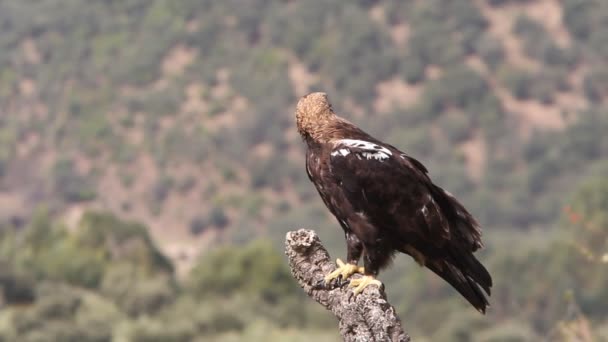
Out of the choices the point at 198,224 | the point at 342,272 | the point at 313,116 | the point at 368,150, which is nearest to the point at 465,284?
the point at 342,272

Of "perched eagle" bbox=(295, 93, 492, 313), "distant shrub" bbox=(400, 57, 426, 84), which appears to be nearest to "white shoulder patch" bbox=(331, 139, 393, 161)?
"perched eagle" bbox=(295, 93, 492, 313)

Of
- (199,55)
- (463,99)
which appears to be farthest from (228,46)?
(463,99)

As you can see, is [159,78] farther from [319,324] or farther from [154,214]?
[319,324]

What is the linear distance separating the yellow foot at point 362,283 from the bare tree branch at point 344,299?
6cm

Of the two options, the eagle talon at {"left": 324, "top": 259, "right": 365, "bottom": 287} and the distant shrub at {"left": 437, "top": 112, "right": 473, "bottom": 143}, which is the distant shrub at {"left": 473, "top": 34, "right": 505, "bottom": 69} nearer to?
the distant shrub at {"left": 437, "top": 112, "right": 473, "bottom": 143}

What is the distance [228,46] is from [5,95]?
1720 centimetres

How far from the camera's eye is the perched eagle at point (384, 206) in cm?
812

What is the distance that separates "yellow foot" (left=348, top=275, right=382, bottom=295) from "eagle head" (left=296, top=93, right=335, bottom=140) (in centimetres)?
90

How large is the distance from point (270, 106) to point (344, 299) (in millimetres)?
93457

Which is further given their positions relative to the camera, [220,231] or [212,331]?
[220,231]

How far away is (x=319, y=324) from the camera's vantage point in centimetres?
4938

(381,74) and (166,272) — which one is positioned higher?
(381,74)

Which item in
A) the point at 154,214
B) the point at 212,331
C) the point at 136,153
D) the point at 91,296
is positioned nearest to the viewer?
the point at 212,331

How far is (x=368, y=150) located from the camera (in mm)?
8125
